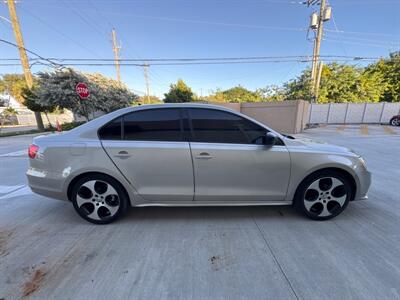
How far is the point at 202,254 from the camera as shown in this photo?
6.72 feet

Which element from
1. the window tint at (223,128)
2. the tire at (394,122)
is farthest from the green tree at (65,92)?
the tire at (394,122)

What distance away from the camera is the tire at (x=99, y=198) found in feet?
8.21

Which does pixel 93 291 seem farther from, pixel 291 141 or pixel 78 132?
pixel 291 141

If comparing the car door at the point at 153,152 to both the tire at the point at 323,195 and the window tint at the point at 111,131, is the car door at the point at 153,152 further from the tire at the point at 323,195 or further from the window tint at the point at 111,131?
the tire at the point at 323,195

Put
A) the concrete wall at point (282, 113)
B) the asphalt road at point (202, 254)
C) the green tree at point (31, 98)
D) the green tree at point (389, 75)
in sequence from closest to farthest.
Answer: the asphalt road at point (202, 254) < the concrete wall at point (282, 113) < the green tree at point (31, 98) < the green tree at point (389, 75)

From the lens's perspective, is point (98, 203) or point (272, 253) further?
point (98, 203)

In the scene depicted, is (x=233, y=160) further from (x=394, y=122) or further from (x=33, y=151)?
(x=394, y=122)

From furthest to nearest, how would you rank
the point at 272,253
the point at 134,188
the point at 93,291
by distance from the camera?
1. the point at 134,188
2. the point at 272,253
3. the point at 93,291

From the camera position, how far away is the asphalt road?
165 centimetres

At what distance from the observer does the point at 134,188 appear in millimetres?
2500

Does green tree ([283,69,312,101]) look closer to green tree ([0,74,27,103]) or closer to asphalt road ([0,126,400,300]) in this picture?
asphalt road ([0,126,400,300])

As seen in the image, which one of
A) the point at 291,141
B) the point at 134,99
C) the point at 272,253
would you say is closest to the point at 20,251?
the point at 272,253

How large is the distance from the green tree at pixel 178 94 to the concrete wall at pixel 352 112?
13591 millimetres

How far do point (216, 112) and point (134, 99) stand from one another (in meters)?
21.9
